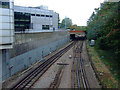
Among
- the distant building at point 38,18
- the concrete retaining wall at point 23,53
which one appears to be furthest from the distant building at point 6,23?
the distant building at point 38,18

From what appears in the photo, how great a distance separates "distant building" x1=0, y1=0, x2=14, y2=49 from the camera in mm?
9570

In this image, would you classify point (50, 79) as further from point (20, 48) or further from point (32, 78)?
point (20, 48)

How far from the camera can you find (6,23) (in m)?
9.77

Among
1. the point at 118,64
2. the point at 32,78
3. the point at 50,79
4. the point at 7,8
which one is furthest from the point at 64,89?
the point at 7,8

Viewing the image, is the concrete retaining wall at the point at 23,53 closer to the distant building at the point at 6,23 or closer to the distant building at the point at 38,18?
the distant building at the point at 6,23

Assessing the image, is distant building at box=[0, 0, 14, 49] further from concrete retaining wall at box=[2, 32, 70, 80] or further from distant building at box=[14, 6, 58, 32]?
distant building at box=[14, 6, 58, 32]

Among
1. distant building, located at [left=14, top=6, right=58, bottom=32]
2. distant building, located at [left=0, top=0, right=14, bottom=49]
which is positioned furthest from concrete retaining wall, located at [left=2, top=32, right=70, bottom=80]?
distant building, located at [left=14, top=6, right=58, bottom=32]

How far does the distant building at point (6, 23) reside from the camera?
957 cm

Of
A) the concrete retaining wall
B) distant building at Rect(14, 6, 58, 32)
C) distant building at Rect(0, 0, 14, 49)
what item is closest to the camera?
distant building at Rect(0, 0, 14, 49)

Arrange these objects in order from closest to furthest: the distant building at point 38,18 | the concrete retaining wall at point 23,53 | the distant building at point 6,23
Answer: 1. the distant building at point 6,23
2. the concrete retaining wall at point 23,53
3. the distant building at point 38,18

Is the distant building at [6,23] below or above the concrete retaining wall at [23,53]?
above

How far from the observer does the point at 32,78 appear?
10812 mm

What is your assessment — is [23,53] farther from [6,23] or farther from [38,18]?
[38,18]

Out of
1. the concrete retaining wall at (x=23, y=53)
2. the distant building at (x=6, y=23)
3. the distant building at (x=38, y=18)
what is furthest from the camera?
the distant building at (x=38, y=18)
